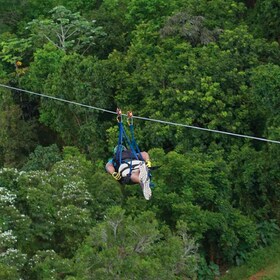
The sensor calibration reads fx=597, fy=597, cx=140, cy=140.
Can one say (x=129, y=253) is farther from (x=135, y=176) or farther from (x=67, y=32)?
(x=67, y=32)

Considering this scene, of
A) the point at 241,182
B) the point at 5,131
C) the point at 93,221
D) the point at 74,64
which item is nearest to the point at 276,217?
the point at 241,182

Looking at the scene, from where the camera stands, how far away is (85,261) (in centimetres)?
967

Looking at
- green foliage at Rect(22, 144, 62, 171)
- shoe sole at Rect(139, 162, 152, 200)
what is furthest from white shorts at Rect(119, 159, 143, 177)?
green foliage at Rect(22, 144, 62, 171)

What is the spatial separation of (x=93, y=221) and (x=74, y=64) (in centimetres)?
590

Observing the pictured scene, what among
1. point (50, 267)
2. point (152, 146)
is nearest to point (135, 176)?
point (50, 267)

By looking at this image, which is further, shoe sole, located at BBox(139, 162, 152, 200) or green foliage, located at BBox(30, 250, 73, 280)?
green foliage, located at BBox(30, 250, 73, 280)

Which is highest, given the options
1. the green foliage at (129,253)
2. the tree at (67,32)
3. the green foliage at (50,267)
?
the tree at (67,32)

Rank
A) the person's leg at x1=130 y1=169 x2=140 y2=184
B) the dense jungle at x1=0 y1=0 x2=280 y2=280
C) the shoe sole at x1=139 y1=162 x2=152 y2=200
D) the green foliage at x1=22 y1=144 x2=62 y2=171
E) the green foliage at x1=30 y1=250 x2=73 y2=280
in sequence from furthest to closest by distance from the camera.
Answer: the green foliage at x1=22 y1=144 x2=62 y2=171, the dense jungle at x1=0 y1=0 x2=280 y2=280, the green foliage at x1=30 y1=250 x2=73 y2=280, the person's leg at x1=130 y1=169 x2=140 y2=184, the shoe sole at x1=139 y1=162 x2=152 y2=200

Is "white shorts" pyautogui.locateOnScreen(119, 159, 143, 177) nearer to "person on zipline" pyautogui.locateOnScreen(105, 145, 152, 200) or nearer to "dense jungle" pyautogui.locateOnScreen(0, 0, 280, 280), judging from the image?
"person on zipline" pyautogui.locateOnScreen(105, 145, 152, 200)

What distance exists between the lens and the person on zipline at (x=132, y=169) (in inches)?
309

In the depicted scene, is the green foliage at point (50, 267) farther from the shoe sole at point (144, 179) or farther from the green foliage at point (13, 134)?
the green foliage at point (13, 134)

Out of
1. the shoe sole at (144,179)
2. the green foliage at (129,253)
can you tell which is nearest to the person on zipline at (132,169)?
the shoe sole at (144,179)

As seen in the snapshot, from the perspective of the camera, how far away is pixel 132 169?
802 centimetres

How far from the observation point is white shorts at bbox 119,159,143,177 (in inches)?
316
